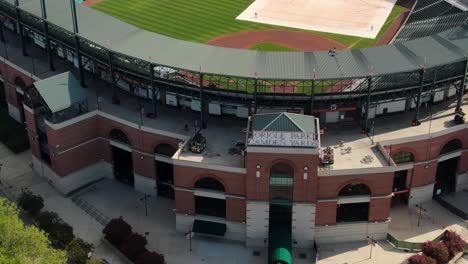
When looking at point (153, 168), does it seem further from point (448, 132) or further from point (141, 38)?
point (448, 132)

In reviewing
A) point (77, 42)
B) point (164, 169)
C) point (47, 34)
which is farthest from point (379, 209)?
point (47, 34)

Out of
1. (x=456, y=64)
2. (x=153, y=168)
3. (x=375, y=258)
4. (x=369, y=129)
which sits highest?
(x=456, y=64)

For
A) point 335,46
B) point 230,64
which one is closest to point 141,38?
point 230,64

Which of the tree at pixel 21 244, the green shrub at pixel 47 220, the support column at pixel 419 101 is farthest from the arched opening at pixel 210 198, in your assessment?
the support column at pixel 419 101

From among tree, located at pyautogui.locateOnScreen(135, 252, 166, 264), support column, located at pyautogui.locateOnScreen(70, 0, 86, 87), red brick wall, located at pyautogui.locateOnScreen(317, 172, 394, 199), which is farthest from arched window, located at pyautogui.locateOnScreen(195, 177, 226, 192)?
support column, located at pyautogui.locateOnScreen(70, 0, 86, 87)

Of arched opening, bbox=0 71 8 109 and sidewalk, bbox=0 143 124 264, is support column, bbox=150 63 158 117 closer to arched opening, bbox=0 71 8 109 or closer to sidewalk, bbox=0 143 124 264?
sidewalk, bbox=0 143 124 264

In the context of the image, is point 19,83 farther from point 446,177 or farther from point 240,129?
point 446,177
